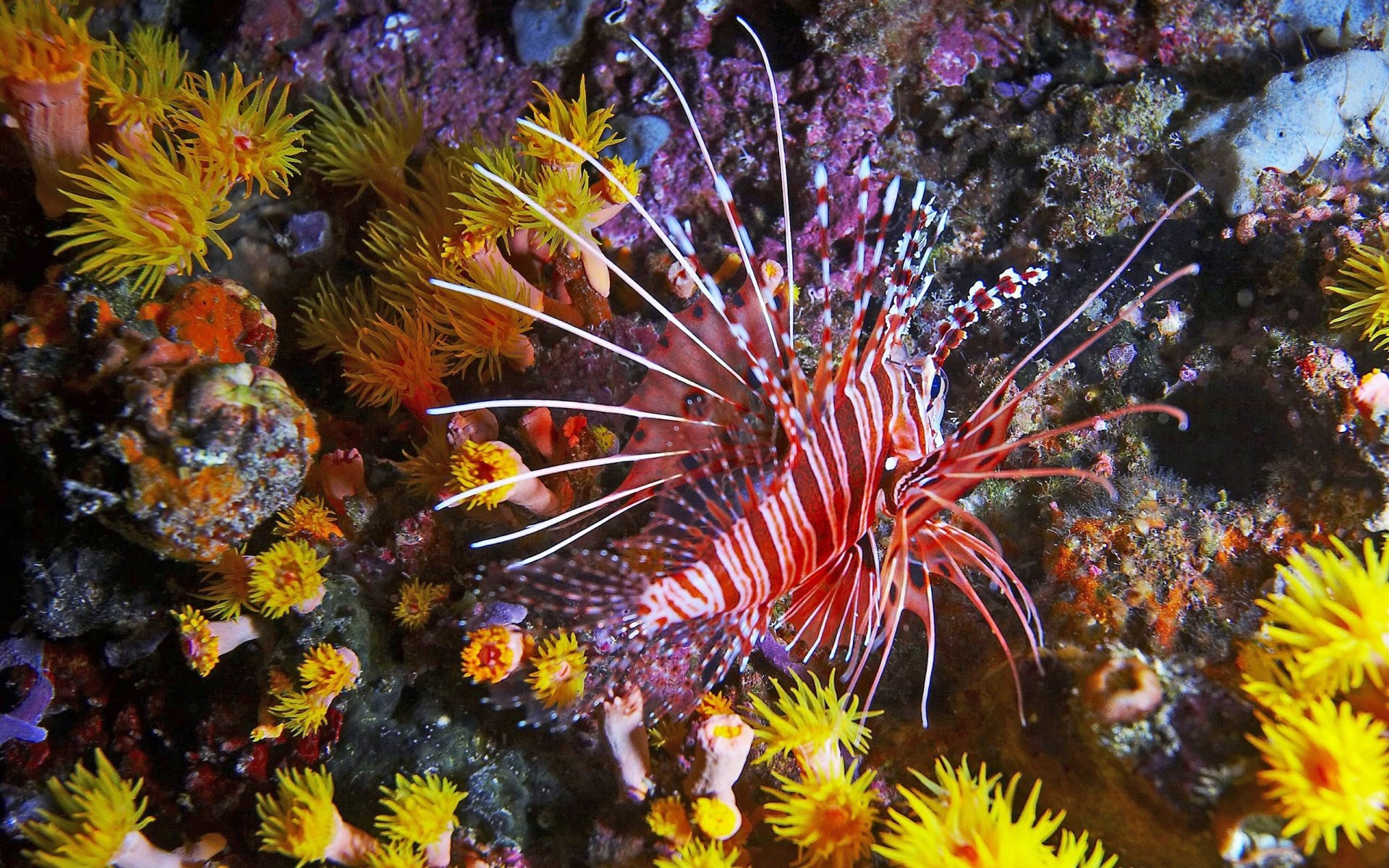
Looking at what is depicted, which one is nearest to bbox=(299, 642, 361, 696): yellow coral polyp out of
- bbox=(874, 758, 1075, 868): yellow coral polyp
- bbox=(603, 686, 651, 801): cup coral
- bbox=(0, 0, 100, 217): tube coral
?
bbox=(603, 686, 651, 801): cup coral

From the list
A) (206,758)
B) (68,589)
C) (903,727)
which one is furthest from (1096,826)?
(68,589)

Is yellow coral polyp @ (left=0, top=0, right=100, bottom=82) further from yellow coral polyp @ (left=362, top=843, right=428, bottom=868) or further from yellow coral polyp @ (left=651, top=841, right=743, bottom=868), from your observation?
yellow coral polyp @ (left=651, top=841, right=743, bottom=868)

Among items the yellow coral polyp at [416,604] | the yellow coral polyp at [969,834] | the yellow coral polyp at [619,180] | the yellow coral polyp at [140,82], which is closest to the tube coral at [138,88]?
the yellow coral polyp at [140,82]

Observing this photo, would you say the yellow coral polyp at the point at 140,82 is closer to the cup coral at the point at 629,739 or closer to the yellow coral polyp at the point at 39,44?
the yellow coral polyp at the point at 39,44

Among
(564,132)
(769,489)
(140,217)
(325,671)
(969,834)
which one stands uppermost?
(564,132)

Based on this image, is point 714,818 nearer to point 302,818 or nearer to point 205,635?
point 302,818

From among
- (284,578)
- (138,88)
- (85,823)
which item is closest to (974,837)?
(284,578)

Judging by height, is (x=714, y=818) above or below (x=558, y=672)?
below
